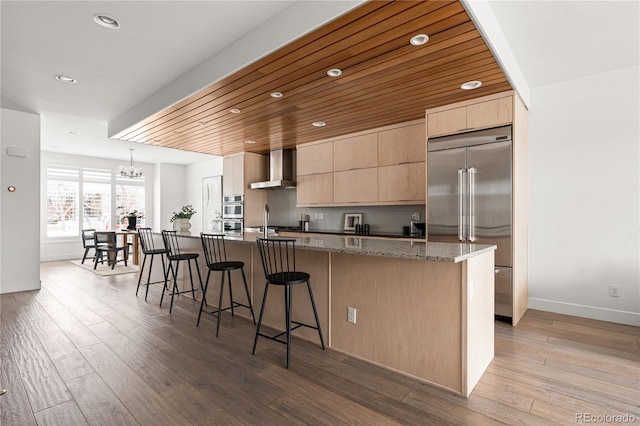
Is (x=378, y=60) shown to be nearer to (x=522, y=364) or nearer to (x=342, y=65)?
(x=342, y=65)

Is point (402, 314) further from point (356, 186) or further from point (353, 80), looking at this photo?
point (356, 186)

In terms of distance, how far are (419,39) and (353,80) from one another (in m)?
0.82

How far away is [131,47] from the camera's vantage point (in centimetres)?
293

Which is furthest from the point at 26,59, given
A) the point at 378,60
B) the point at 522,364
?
the point at 522,364

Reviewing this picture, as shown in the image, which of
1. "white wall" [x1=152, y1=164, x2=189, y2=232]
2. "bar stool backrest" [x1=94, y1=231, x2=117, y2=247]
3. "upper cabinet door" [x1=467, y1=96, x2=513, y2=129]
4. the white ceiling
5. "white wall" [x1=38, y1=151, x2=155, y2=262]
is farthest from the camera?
"white wall" [x1=152, y1=164, x2=189, y2=232]

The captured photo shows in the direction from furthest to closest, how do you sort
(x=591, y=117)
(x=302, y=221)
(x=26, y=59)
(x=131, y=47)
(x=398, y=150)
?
(x=302, y=221) < (x=398, y=150) < (x=591, y=117) < (x=26, y=59) < (x=131, y=47)

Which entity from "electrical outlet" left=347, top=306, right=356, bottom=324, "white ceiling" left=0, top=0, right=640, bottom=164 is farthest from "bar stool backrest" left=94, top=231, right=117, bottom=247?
"electrical outlet" left=347, top=306, right=356, bottom=324

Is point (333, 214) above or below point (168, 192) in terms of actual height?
below

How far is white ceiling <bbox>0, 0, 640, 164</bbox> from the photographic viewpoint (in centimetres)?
241

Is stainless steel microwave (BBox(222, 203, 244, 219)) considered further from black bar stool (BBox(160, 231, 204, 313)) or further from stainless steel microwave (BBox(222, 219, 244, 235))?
black bar stool (BBox(160, 231, 204, 313))

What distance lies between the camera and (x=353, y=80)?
3018 millimetres

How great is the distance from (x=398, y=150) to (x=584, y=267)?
99.8 inches

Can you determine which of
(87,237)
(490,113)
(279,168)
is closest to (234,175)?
(279,168)

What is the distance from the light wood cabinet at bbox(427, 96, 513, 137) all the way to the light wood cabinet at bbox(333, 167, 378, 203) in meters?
1.16
